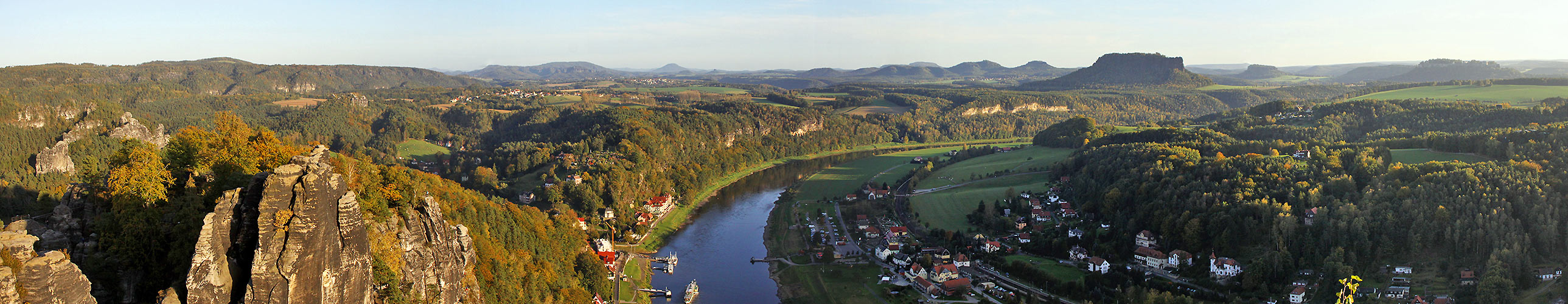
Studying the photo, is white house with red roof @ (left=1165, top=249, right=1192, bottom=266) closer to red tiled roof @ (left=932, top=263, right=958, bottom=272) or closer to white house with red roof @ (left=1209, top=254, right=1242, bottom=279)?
white house with red roof @ (left=1209, top=254, right=1242, bottom=279)

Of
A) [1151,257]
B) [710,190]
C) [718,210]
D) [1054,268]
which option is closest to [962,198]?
[1054,268]

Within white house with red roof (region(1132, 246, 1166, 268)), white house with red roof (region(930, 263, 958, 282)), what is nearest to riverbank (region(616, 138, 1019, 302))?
white house with red roof (region(930, 263, 958, 282))

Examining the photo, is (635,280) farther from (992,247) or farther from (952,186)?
(952,186)

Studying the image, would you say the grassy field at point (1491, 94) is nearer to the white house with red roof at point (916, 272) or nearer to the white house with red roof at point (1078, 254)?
the white house with red roof at point (1078, 254)

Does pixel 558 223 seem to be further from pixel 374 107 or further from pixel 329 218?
pixel 374 107

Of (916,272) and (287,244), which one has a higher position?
(287,244)

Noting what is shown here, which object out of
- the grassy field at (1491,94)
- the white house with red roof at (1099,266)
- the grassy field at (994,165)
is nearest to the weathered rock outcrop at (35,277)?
the white house with red roof at (1099,266)

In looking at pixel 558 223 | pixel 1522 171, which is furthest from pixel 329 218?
pixel 1522 171

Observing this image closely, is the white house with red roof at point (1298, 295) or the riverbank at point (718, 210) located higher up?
the white house with red roof at point (1298, 295)
